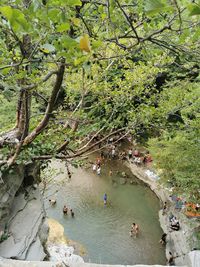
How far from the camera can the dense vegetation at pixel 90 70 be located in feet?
6.60

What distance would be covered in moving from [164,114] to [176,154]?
5.01 meters

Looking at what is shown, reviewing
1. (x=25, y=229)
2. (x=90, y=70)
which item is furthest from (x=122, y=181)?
(x=90, y=70)

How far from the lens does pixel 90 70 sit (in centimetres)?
248

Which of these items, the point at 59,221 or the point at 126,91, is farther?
the point at 59,221

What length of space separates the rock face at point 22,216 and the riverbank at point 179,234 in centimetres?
484

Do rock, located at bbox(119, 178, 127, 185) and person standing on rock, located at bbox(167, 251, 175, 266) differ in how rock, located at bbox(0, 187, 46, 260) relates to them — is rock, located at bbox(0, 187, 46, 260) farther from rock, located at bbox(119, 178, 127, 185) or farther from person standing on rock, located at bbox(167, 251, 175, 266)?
rock, located at bbox(119, 178, 127, 185)

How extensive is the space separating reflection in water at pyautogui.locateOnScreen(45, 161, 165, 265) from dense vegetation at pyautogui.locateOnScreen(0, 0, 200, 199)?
351cm

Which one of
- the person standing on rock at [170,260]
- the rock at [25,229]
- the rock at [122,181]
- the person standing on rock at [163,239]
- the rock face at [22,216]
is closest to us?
the rock at [25,229]

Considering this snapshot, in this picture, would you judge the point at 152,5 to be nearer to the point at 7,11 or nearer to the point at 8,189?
the point at 7,11

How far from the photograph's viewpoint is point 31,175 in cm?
749

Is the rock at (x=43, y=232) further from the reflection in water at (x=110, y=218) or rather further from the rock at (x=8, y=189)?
the reflection in water at (x=110, y=218)

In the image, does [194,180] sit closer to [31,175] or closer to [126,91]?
[126,91]

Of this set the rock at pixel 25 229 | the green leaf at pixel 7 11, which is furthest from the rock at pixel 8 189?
the green leaf at pixel 7 11

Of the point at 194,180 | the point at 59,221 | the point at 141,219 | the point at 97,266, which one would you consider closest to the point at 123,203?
the point at 141,219
